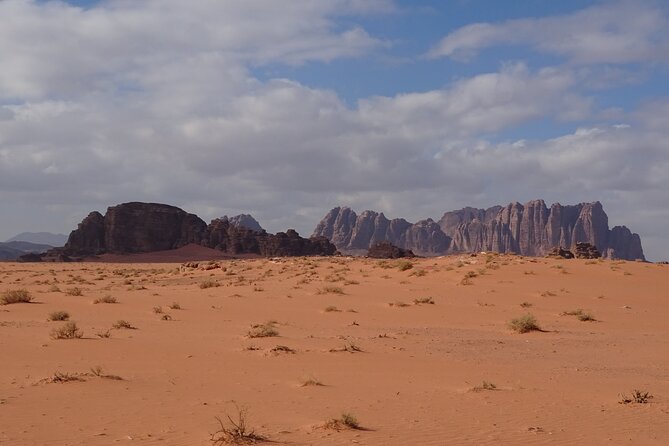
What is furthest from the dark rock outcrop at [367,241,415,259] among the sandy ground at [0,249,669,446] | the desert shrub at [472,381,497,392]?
the desert shrub at [472,381,497,392]

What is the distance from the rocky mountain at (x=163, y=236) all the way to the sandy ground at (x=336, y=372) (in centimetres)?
5701

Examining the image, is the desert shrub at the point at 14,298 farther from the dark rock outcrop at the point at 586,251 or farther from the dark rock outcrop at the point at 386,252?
the dark rock outcrop at the point at 586,251

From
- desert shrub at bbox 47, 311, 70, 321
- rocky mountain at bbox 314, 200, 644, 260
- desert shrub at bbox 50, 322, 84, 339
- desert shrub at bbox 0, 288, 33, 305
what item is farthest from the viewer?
rocky mountain at bbox 314, 200, 644, 260

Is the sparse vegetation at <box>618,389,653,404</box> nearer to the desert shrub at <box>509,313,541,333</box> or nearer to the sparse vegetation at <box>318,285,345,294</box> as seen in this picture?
the desert shrub at <box>509,313,541,333</box>

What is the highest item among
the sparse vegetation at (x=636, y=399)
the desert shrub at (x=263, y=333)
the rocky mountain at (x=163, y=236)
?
the rocky mountain at (x=163, y=236)

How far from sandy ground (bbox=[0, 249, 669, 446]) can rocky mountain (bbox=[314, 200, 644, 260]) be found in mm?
112234

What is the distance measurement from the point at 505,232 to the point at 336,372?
135695 mm

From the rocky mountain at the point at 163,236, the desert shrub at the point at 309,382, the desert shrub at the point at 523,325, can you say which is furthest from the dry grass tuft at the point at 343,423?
the rocky mountain at the point at 163,236

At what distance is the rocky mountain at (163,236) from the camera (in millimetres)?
80000

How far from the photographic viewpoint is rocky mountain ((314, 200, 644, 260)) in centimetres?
13325

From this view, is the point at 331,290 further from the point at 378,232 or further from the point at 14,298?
the point at 378,232

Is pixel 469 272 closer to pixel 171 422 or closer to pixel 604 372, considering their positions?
pixel 604 372

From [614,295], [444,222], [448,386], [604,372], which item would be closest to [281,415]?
[448,386]

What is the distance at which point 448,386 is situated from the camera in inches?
376
